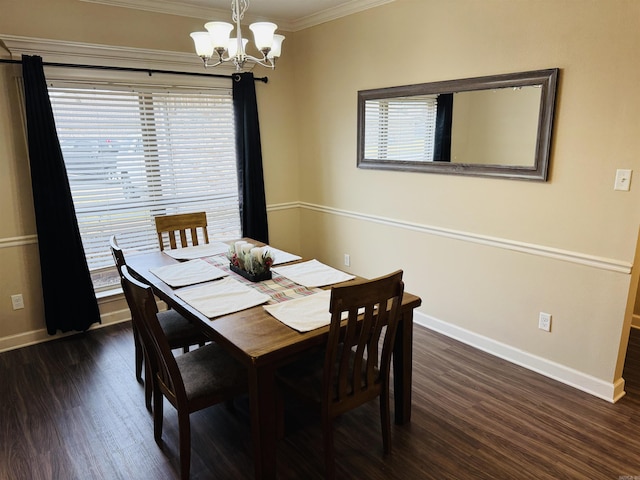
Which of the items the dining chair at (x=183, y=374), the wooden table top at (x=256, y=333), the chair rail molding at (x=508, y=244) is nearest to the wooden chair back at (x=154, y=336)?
the dining chair at (x=183, y=374)

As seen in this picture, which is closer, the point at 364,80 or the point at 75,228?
the point at 75,228

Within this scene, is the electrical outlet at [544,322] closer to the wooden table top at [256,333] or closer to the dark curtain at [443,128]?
the wooden table top at [256,333]

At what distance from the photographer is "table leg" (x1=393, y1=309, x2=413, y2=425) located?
90.7 inches

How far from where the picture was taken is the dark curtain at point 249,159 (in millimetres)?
4109

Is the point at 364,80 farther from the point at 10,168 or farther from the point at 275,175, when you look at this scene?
the point at 10,168

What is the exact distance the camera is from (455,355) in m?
3.12

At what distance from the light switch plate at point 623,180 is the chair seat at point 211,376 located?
Result: 2209 millimetres

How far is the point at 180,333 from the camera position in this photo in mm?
2557

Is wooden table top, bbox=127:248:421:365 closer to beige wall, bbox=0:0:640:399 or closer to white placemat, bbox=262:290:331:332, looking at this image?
white placemat, bbox=262:290:331:332

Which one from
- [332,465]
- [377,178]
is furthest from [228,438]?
[377,178]

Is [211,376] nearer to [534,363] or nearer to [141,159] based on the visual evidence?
[534,363]

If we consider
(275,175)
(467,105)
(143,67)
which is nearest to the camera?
(467,105)

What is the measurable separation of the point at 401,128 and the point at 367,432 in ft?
7.51

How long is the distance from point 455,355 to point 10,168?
3480mm
